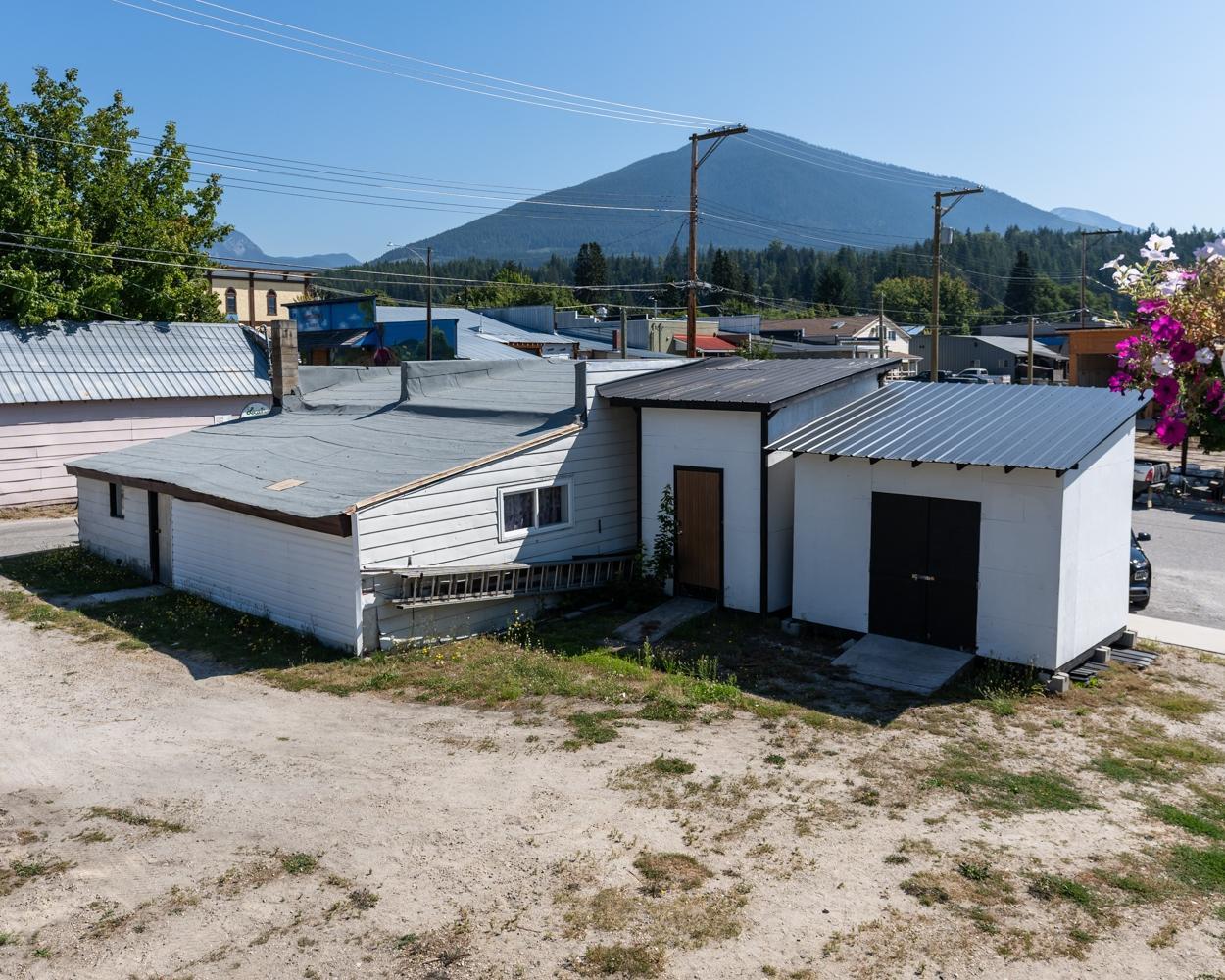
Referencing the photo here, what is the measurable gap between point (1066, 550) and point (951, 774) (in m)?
4.32

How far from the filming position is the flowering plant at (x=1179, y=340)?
4.10m

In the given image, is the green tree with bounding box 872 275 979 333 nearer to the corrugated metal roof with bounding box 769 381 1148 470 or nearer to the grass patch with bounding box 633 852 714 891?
the corrugated metal roof with bounding box 769 381 1148 470

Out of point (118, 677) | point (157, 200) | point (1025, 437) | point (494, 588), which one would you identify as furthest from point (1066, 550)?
point (157, 200)

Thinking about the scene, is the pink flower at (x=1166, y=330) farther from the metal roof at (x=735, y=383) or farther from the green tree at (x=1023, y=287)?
the green tree at (x=1023, y=287)

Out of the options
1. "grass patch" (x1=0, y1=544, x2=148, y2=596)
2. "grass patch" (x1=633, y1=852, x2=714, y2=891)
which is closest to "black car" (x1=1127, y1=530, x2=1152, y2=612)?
"grass patch" (x1=633, y1=852, x2=714, y2=891)

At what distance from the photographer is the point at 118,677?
44.5ft

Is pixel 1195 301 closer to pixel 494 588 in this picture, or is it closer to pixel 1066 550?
pixel 1066 550

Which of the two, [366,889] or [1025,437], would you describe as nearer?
[366,889]

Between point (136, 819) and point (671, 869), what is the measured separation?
16.8ft

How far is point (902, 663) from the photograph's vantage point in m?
13.5

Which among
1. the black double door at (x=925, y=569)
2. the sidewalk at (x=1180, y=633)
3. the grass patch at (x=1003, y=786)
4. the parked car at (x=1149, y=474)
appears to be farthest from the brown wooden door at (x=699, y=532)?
the parked car at (x=1149, y=474)

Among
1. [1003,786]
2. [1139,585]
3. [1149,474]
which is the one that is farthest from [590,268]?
[1003,786]

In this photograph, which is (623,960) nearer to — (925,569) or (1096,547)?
(925,569)

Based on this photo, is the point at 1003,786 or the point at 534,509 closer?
the point at 1003,786
